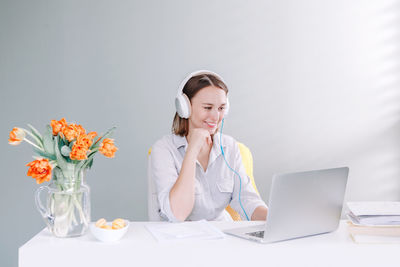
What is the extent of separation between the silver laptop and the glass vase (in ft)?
1.46

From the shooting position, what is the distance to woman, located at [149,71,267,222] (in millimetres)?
1841

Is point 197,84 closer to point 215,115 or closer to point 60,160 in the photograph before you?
point 215,115

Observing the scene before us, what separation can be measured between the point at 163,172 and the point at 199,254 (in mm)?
656

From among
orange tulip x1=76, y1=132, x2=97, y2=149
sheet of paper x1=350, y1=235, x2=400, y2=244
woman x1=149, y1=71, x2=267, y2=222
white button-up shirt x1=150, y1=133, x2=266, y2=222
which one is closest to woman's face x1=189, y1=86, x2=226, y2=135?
woman x1=149, y1=71, x2=267, y2=222

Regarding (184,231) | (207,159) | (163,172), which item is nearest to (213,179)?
(207,159)

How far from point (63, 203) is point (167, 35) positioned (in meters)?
1.76

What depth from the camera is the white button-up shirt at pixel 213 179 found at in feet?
6.05

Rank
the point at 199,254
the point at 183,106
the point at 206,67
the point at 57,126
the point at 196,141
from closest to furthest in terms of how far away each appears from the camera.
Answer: the point at 199,254 < the point at 57,126 < the point at 196,141 < the point at 183,106 < the point at 206,67

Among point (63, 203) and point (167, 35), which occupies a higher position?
point (167, 35)

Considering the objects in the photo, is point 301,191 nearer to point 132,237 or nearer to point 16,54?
point 132,237

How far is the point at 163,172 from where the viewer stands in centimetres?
177

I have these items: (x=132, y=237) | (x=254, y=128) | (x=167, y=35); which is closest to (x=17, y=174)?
(x=167, y=35)

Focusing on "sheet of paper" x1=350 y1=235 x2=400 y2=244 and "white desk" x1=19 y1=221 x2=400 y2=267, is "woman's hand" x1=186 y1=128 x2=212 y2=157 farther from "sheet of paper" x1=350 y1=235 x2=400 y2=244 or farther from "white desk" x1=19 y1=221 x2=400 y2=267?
"sheet of paper" x1=350 y1=235 x2=400 y2=244

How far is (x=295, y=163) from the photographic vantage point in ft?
9.46
